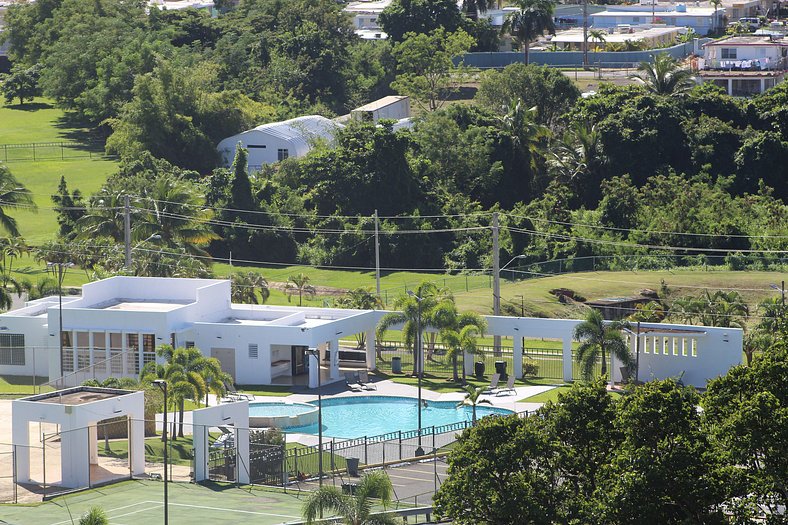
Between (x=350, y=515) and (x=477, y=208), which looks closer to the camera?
(x=350, y=515)

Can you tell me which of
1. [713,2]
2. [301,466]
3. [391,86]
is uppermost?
[713,2]

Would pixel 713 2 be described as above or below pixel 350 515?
above

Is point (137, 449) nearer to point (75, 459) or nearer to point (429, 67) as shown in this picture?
point (75, 459)

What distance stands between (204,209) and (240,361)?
23605 mm

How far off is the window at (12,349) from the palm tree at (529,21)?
69699 millimetres

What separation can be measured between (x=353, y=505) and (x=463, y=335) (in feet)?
85.1

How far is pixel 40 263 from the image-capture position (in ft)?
279

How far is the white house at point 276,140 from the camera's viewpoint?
107875mm

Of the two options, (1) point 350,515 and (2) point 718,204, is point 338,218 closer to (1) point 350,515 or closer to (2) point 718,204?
(2) point 718,204

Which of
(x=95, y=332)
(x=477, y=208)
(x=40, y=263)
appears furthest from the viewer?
(x=477, y=208)

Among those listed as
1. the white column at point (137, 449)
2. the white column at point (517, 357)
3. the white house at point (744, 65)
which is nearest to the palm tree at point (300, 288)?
the white column at point (517, 357)

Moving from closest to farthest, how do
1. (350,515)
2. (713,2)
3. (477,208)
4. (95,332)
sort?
(350,515) → (95,332) → (477,208) → (713,2)

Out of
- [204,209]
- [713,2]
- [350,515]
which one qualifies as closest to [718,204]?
[204,209]

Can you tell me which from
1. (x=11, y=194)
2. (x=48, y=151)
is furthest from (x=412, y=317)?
(x=48, y=151)
